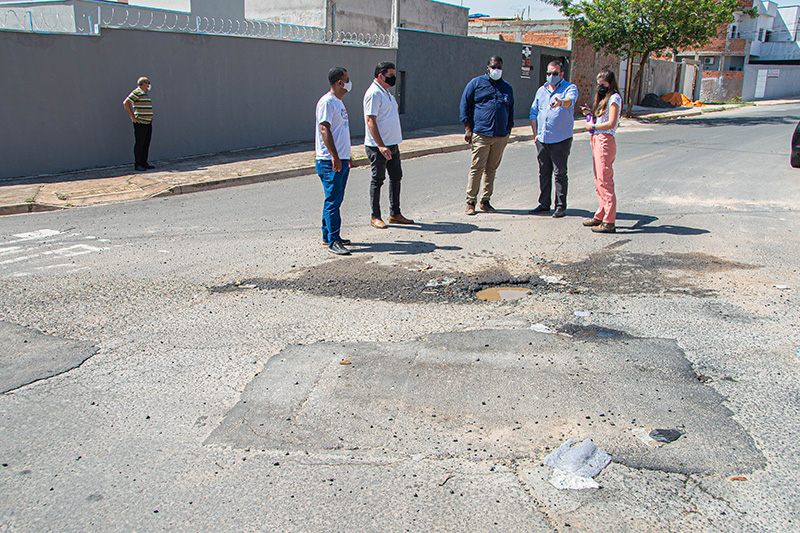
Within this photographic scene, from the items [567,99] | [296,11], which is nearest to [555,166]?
[567,99]

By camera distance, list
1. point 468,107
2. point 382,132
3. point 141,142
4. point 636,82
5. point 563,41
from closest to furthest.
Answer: point 382,132 → point 468,107 → point 141,142 → point 636,82 → point 563,41

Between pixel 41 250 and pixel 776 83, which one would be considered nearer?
pixel 41 250

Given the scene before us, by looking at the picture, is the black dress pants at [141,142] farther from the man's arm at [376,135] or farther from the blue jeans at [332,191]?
the blue jeans at [332,191]

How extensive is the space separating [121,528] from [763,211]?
925 centimetres

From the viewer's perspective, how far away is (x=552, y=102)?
797 centimetres

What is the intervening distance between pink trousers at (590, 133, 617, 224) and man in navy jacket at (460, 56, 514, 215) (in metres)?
1.27

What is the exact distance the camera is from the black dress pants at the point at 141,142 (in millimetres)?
12430

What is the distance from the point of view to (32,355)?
4.36 m

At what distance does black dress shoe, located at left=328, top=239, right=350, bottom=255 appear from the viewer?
22.3 feet

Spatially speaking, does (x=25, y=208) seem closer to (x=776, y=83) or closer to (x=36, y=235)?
(x=36, y=235)

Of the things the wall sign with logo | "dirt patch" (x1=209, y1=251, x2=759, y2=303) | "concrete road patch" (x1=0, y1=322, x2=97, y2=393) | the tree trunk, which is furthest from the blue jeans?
the tree trunk

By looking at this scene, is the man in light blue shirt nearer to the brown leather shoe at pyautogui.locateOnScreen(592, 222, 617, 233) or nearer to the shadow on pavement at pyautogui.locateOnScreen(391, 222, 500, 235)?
the brown leather shoe at pyautogui.locateOnScreen(592, 222, 617, 233)

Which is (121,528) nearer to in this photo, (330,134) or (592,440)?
(592,440)

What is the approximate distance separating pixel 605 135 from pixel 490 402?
4744 millimetres
